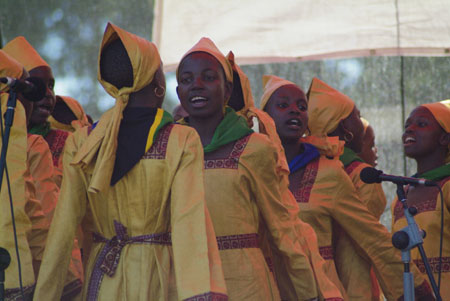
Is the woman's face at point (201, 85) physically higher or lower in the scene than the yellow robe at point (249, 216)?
higher

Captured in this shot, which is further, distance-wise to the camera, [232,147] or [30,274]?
[232,147]

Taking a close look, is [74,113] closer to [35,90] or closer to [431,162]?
[431,162]

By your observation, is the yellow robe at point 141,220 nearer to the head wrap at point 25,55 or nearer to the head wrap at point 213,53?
the head wrap at point 213,53

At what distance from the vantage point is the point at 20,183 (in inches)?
159

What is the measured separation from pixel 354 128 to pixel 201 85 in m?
2.49

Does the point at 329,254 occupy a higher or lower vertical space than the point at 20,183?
lower

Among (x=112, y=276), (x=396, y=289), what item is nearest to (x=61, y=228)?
(x=112, y=276)

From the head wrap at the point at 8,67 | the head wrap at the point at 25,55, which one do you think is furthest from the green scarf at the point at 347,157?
the head wrap at the point at 8,67

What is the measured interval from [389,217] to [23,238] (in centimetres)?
460

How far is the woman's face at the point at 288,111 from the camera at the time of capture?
5539mm

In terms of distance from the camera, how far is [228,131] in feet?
14.1

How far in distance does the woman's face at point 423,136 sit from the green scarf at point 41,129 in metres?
2.61

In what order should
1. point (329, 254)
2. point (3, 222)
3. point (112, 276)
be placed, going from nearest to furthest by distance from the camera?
point (112, 276) < point (3, 222) < point (329, 254)

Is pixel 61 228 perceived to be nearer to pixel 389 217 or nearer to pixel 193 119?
pixel 193 119
